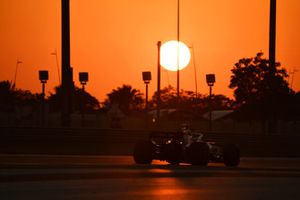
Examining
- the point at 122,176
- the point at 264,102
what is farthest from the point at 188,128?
the point at 264,102

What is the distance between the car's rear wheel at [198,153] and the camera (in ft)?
73.9

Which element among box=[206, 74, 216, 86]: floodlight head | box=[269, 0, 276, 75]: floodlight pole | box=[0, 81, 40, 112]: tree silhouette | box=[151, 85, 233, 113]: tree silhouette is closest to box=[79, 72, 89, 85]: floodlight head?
box=[206, 74, 216, 86]: floodlight head

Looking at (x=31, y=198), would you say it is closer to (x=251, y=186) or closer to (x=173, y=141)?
(x=251, y=186)

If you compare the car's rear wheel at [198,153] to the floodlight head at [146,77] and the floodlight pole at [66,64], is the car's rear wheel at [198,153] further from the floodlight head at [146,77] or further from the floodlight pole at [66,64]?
the floodlight head at [146,77]

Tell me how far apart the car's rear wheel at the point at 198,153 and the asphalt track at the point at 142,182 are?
719 millimetres

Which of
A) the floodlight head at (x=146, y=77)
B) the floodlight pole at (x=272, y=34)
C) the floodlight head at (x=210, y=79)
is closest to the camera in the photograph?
the floodlight pole at (x=272, y=34)

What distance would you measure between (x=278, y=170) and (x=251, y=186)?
5.92m

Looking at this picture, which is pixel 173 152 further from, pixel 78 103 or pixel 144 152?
pixel 78 103

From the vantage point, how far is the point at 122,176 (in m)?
18.5

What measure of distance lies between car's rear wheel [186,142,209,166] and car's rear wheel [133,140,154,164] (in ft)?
3.80

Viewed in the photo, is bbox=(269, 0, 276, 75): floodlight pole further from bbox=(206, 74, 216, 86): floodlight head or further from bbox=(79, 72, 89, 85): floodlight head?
bbox=(79, 72, 89, 85): floodlight head

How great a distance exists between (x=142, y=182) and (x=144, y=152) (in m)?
6.16

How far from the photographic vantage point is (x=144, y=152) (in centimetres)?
2330

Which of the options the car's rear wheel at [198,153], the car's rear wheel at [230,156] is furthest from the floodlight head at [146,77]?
the car's rear wheel at [198,153]
